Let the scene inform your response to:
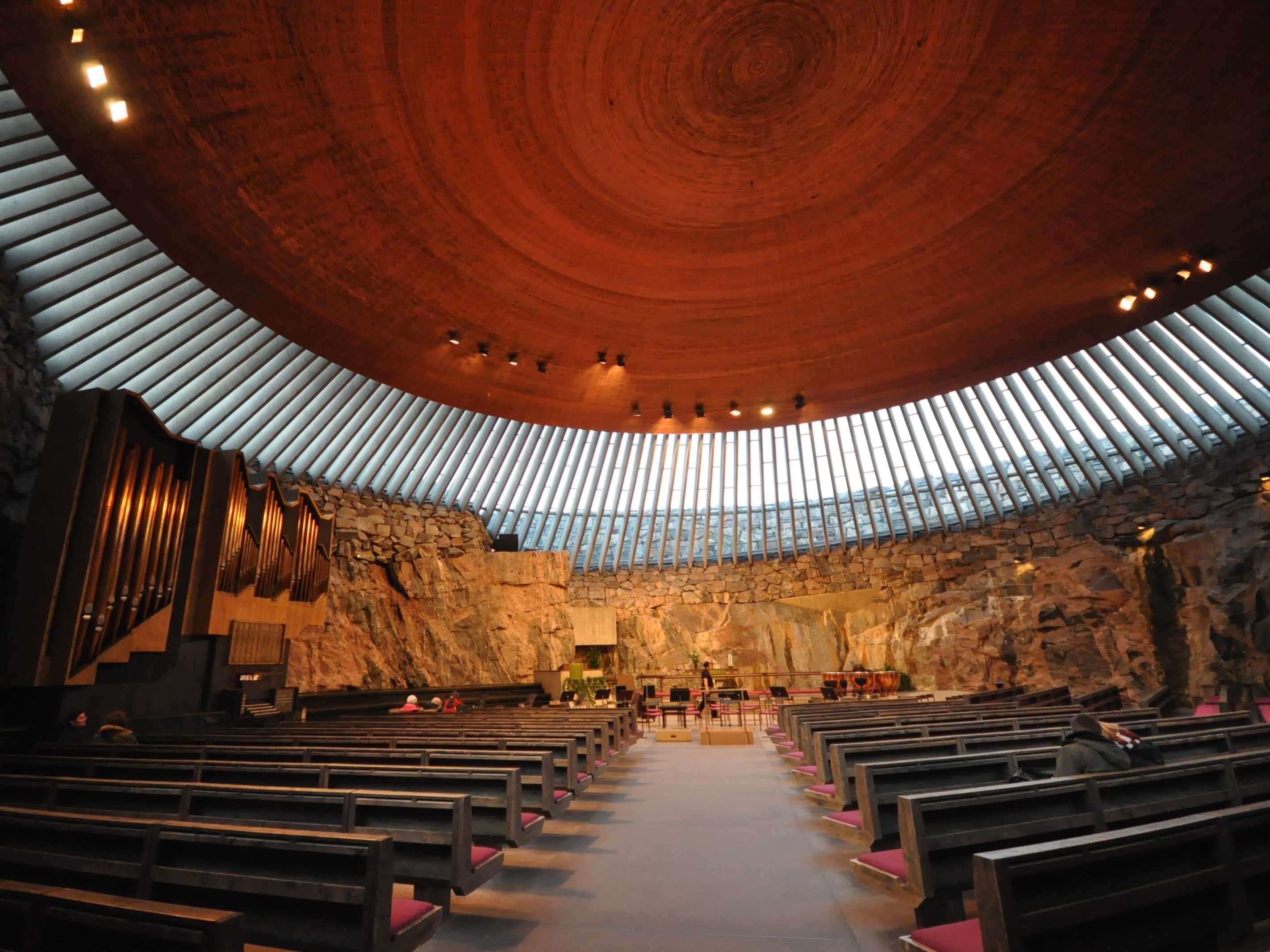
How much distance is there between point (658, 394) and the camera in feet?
34.4

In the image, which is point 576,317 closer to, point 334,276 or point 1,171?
point 334,276

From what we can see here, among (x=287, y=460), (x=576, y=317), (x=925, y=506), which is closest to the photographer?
(x=576, y=317)

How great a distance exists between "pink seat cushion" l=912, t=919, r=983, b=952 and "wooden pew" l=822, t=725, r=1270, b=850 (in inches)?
21.4

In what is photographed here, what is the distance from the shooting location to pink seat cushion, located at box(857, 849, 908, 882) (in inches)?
108

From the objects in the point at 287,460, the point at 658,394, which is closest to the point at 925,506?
the point at 658,394

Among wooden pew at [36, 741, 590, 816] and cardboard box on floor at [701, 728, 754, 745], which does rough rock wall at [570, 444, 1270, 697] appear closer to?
cardboard box on floor at [701, 728, 754, 745]

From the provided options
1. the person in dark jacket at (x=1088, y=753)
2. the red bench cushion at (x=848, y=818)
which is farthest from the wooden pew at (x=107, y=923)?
the person in dark jacket at (x=1088, y=753)

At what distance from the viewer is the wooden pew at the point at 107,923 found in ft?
5.09

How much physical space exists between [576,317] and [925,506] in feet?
43.9

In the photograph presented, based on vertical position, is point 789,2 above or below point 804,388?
above

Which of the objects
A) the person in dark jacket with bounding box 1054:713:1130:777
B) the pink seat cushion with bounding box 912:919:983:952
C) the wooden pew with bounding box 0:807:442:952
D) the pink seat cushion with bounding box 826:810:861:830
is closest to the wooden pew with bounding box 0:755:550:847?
the wooden pew with bounding box 0:807:442:952

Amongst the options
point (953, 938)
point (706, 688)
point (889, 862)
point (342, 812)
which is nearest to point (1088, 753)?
point (889, 862)

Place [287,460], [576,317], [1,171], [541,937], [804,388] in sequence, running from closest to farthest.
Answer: [541,937]
[1,171]
[576,317]
[804,388]
[287,460]

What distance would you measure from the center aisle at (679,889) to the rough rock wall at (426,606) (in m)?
10.7
